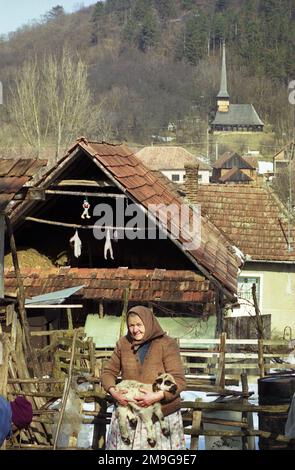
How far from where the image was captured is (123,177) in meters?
15.8

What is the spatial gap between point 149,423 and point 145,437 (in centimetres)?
12

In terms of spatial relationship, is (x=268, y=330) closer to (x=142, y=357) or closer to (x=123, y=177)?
(x=123, y=177)

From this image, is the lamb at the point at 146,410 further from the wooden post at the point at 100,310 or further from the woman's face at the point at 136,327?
the wooden post at the point at 100,310

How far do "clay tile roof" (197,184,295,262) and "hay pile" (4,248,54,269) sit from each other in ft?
27.3

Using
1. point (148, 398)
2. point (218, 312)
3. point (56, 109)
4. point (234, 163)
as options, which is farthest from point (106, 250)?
point (234, 163)

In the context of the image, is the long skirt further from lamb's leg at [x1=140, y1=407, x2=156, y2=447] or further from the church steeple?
the church steeple

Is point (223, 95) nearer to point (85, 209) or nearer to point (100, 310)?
point (85, 209)

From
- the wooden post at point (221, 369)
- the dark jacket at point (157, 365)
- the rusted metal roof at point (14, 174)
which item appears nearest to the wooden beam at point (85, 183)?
the wooden post at point (221, 369)

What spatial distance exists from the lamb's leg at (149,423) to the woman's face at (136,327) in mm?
541

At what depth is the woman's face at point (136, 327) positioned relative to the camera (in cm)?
669

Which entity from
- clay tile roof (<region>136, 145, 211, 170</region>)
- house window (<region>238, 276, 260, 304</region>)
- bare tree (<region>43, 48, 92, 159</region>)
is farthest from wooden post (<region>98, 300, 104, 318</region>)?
clay tile roof (<region>136, 145, 211, 170</region>)

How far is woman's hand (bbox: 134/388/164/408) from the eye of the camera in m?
6.59

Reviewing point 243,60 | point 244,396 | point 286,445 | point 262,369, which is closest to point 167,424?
point 286,445

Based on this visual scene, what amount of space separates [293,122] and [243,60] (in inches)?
1565
